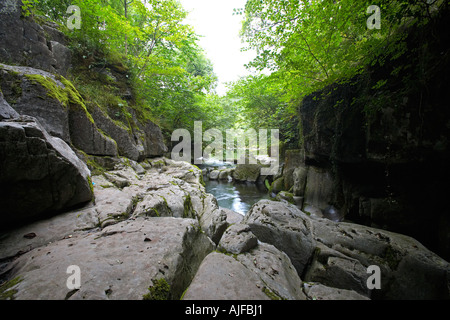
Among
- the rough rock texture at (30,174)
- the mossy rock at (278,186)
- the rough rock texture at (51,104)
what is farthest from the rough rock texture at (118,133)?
the mossy rock at (278,186)

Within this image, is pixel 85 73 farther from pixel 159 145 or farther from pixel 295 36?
pixel 295 36

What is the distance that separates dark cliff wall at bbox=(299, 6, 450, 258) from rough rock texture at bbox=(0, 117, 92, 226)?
6.18 metres

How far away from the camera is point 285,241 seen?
3439mm

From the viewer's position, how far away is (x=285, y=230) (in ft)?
11.7

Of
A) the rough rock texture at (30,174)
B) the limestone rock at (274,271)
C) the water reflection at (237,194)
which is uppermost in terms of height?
the rough rock texture at (30,174)

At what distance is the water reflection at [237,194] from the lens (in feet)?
30.5

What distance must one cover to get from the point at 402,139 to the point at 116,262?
18.0 feet

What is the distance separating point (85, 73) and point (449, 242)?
498 inches

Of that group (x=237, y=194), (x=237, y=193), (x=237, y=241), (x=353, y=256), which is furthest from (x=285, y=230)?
(x=237, y=193)

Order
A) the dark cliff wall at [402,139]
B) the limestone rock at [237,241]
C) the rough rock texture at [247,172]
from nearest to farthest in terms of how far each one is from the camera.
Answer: the limestone rock at [237,241], the dark cliff wall at [402,139], the rough rock texture at [247,172]

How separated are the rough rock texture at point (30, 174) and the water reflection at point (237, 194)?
278 inches

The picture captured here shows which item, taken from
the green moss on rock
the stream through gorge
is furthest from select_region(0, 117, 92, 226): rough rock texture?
the stream through gorge

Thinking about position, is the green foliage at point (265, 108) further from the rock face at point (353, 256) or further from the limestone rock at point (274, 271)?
the limestone rock at point (274, 271)
